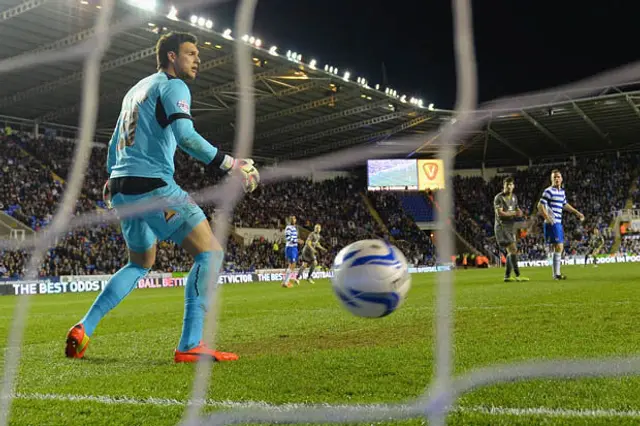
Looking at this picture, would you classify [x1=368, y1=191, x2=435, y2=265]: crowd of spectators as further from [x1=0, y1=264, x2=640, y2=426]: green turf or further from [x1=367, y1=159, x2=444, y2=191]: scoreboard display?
[x1=0, y1=264, x2=640, y2=426]: green turf

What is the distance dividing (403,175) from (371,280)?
1216 inches

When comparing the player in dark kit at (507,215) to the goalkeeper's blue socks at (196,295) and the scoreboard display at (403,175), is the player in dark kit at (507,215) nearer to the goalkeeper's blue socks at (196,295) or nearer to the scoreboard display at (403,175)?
the goalkeeper's blue socks at (196,295)

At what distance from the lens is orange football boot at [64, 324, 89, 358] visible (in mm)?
4227

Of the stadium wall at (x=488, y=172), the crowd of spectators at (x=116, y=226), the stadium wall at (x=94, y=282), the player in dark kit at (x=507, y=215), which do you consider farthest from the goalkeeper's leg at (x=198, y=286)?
the stadium wall at (x=488, y=172)

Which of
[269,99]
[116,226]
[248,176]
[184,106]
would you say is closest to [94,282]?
[116,226]

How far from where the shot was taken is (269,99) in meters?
26.6

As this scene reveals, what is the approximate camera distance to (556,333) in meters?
4.38

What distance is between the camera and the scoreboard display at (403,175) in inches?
1339

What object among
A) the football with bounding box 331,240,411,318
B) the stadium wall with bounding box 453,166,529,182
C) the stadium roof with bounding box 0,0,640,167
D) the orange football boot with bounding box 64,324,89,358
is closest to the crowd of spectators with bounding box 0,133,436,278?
the stadium roof with bounding box 0,0,640,167

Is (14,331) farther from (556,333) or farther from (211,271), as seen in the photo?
(556,333)

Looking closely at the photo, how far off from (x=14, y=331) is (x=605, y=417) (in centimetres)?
602

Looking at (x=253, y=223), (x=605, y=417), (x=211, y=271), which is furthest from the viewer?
(x=253, y=223)

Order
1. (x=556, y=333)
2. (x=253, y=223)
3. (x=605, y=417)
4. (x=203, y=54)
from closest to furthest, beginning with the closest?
(x=605, y=417), (x=556, y=333), (x=203, y=54), (x=253, y=223)

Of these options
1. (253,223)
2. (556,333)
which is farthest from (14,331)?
(253,223)
